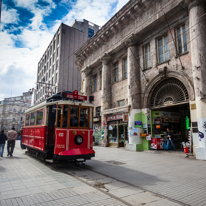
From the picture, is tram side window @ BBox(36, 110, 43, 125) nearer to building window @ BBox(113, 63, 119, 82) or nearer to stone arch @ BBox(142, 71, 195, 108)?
stone arch @ BBox(142, 71, 195, 108)

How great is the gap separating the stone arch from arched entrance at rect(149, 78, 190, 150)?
19 centimetres

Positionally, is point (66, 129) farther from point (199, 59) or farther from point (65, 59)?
point (65, 59)

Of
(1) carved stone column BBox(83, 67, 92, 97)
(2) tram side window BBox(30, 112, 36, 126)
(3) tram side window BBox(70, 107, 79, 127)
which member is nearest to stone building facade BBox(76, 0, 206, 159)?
(1) carved stone column BBox(83, 67, 92, 97)

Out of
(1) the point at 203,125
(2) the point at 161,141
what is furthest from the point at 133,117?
(1) the point at 203,125

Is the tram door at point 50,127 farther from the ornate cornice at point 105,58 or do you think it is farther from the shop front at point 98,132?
the ornate cornice at point 105,58

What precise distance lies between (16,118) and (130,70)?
211 feet

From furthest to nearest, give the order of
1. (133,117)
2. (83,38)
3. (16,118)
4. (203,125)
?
(16,118)
(83,38)
(133,117)
(203,125)

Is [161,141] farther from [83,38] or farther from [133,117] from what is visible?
[83,38]

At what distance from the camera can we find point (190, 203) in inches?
155

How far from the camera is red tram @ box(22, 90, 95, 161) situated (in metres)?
7.22

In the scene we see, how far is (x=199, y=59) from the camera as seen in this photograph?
410 inches

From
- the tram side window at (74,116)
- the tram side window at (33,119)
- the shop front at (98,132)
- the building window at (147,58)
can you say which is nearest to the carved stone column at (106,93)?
the shop front at (98,132)

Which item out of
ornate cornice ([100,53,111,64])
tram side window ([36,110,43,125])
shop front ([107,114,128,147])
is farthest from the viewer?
ornate cornice ([100,53,111,64])

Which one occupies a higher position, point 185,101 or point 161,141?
point 185,101
